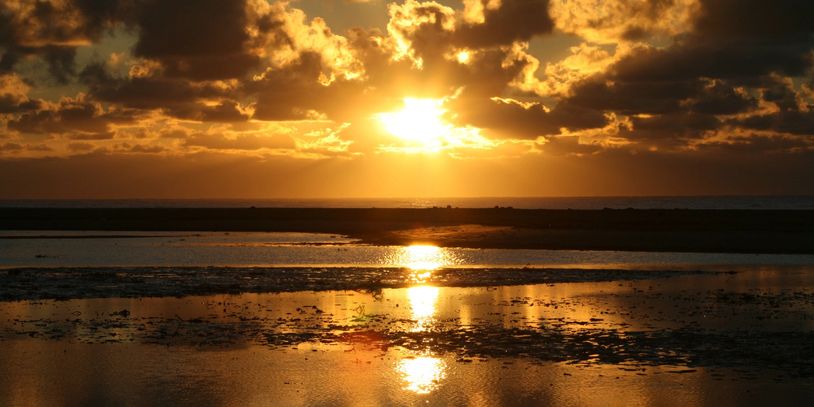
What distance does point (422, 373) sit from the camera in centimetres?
1680

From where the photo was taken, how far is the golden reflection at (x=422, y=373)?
616 inches

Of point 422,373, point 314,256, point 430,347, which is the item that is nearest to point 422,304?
point 430,347

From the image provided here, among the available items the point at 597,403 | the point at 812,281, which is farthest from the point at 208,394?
the point at 812,281

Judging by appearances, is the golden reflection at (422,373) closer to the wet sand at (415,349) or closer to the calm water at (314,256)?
the wet sand at (415,349)

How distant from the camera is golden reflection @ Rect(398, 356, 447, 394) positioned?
1566 cm

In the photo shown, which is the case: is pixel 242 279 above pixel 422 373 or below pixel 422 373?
above

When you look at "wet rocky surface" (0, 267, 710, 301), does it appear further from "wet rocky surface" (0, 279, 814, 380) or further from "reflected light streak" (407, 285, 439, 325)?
"wet rocky surface" (0, 279, 814, 380)

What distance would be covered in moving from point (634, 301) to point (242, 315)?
536 inches

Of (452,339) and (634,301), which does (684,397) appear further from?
(634,301)

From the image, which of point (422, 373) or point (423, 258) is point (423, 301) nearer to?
point (422, 373)

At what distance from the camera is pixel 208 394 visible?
49.8ft

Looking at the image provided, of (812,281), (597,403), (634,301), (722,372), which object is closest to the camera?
(597,403)

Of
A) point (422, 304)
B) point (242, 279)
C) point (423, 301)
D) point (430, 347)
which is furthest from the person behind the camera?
point (242, 279)

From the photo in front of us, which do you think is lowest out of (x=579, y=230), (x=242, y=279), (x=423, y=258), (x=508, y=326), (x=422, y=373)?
(x=422, y=373)
